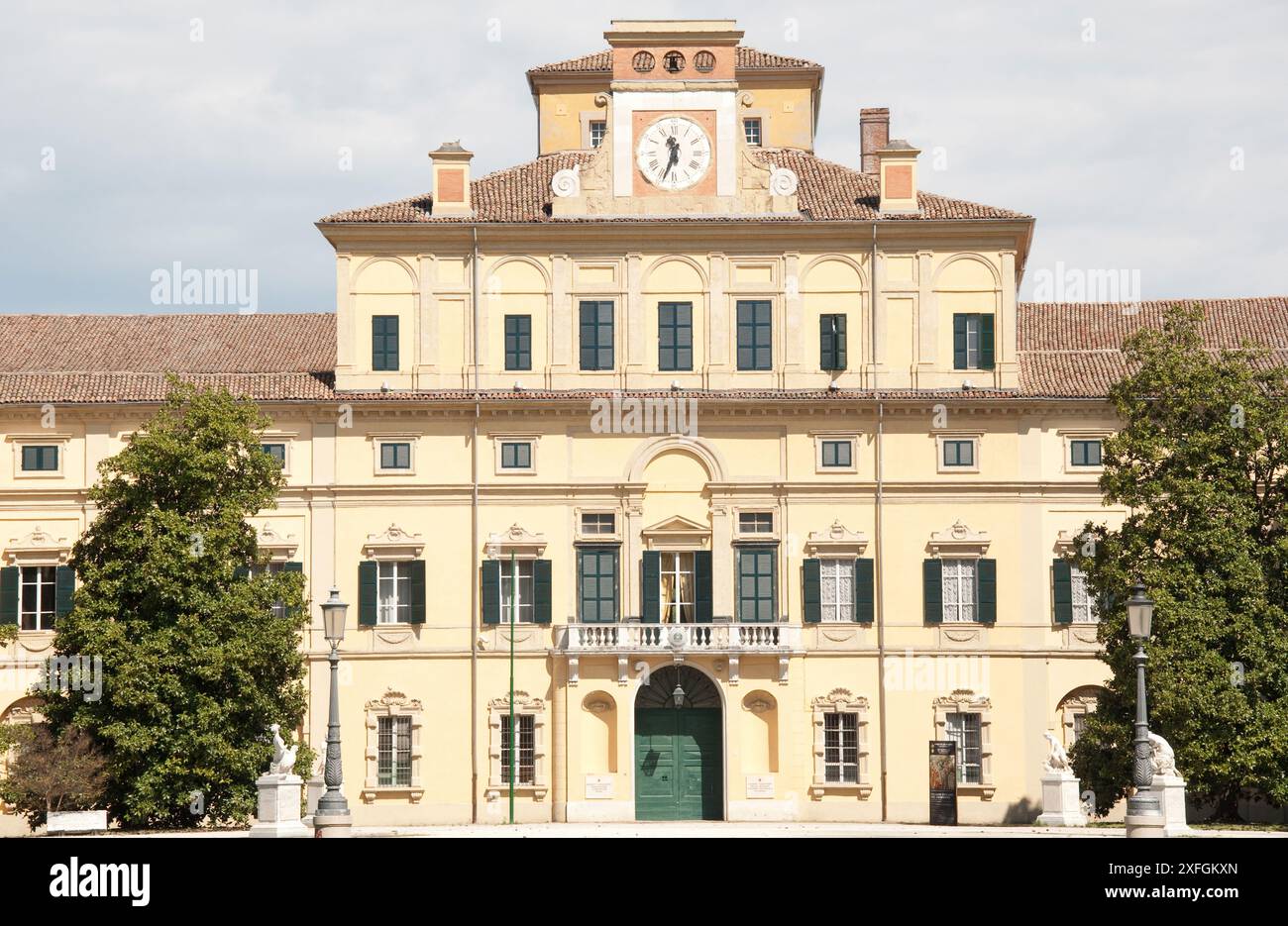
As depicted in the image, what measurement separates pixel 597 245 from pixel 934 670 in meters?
14.3

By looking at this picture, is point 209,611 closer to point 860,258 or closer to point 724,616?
point 724,616

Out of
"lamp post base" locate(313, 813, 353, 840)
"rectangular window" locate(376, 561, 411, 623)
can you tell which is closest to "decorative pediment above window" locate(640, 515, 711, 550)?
"rectangular window" locate(376, 561, 411, 623)

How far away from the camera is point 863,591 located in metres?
56.4

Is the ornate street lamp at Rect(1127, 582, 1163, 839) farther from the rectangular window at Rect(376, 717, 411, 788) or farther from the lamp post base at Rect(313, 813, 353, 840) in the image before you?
the rectangular window at Rect(376, 717, 411, 788)

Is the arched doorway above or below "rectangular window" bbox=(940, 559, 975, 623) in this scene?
below

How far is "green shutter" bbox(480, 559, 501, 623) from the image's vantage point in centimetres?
5650

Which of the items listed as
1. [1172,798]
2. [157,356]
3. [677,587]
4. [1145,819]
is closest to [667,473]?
[677,587]

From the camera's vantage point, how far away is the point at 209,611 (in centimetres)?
5044

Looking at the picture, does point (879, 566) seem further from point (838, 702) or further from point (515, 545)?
point (515, 545)

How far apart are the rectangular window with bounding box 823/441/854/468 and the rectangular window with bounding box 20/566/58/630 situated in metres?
20.5

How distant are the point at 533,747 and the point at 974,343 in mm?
15737
